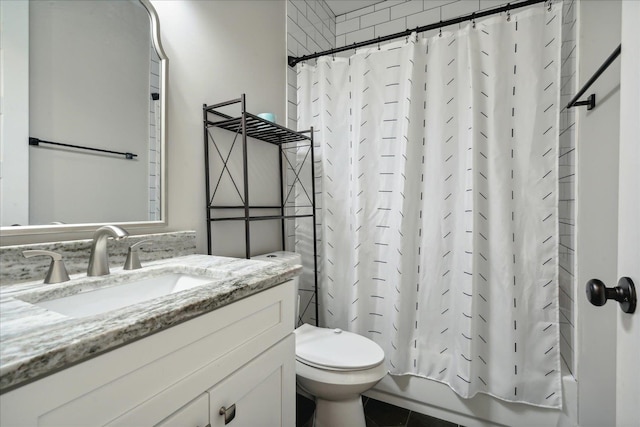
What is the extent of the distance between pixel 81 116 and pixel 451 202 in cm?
161

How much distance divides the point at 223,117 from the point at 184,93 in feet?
0.69

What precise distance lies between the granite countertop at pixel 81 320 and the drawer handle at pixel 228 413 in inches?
9.9

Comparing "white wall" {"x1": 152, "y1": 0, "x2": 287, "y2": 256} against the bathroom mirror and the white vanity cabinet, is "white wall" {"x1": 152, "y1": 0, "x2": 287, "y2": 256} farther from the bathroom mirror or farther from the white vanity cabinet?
the white vanity cabinet

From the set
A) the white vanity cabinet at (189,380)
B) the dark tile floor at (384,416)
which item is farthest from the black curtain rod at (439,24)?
the dark tile floor at (384,416)

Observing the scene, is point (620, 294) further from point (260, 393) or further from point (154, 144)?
point (154, 144)

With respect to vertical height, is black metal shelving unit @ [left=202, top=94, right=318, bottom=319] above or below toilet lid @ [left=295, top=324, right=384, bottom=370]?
above

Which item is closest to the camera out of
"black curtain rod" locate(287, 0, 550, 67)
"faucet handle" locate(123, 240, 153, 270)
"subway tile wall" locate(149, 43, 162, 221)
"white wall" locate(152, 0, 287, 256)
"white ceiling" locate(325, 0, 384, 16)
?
"faucet handle" locate(123, 240, 153, 270)

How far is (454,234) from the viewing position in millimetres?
1555

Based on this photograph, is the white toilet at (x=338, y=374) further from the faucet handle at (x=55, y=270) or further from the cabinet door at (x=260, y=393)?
the faucet handle at (x=55, y=270)

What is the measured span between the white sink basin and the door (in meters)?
1.00

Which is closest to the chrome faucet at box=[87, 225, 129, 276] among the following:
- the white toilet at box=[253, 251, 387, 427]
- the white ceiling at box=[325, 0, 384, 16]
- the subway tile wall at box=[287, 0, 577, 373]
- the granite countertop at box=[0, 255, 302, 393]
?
the granite countertop at box=[0, 255, 302, 393]

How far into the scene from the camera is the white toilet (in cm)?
121

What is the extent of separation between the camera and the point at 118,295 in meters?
0.85

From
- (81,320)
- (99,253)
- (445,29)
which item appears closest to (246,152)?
(99,253)
